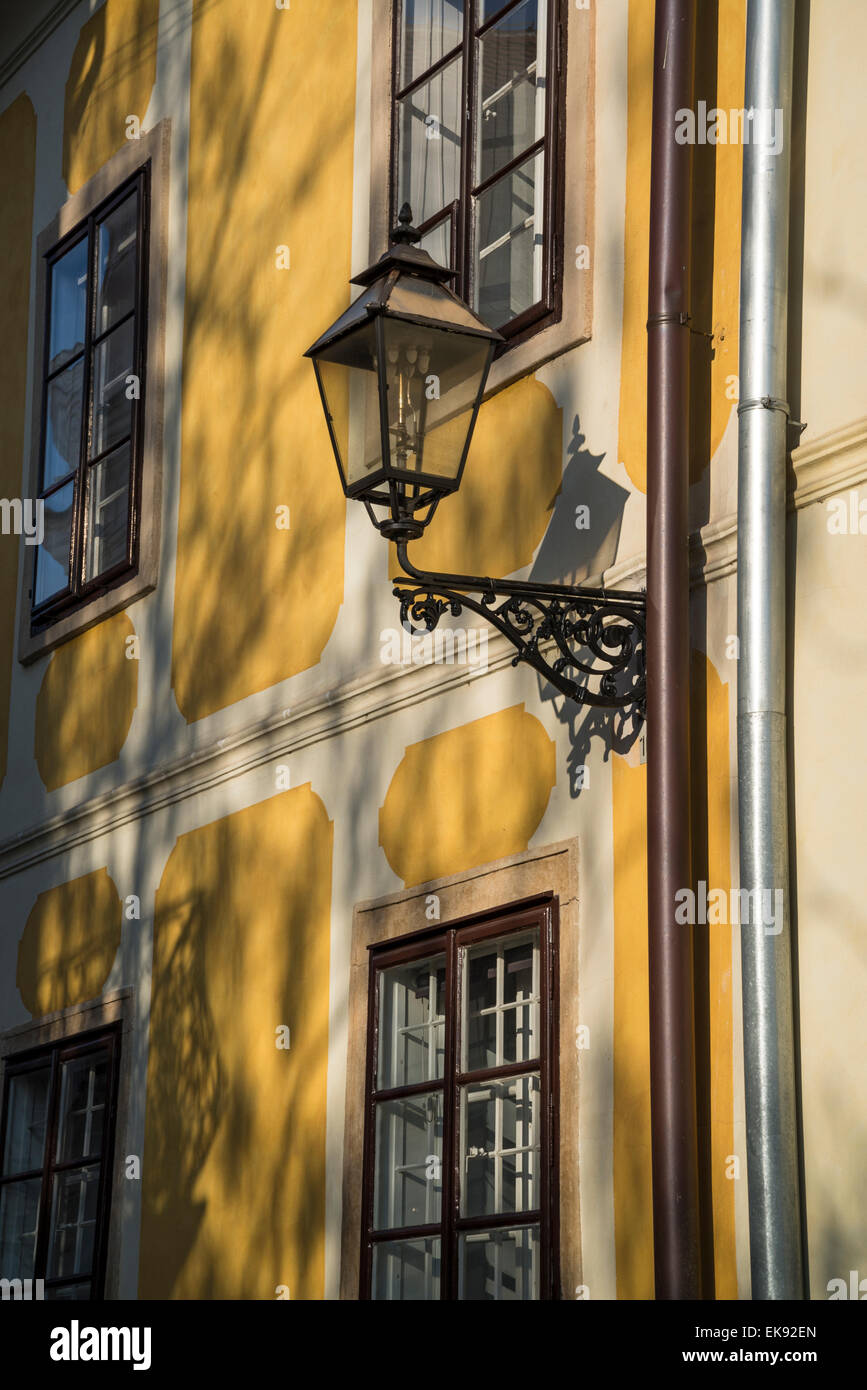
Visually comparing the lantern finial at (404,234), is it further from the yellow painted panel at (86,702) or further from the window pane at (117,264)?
the window pane at (117,264)

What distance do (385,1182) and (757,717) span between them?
2145 millimetres

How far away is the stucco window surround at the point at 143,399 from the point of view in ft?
27.7

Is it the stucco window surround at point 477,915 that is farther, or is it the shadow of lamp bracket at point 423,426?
the stucco window surround at point 477,915

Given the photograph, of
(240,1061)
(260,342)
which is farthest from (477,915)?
(260,342)

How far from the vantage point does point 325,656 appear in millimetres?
7027

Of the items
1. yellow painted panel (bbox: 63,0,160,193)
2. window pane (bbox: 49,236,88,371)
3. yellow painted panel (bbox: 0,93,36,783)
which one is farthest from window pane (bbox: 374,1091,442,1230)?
yellow painted panel (bbox: 63,0,160,193)

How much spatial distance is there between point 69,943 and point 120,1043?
80 centimetres

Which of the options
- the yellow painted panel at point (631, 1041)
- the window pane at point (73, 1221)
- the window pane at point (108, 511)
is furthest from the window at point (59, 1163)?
the yellow painted panel at point (631, 1041)

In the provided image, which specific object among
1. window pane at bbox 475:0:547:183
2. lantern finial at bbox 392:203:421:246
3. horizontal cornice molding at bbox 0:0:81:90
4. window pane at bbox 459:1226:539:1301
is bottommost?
window pane at bbox 459:1226:539:1301

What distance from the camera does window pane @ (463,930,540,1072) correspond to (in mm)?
5746

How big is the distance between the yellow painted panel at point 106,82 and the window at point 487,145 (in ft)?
7.93

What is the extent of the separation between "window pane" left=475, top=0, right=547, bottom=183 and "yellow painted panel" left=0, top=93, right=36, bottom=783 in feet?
12.7

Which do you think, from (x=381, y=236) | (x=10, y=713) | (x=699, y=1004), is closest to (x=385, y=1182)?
(x=699, y=1004)

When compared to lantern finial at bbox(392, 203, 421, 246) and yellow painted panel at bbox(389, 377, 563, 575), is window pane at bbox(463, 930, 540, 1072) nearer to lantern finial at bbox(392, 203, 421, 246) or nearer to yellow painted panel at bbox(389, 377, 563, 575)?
yellow painted panel at bbox(389, 377, 563, 575)
